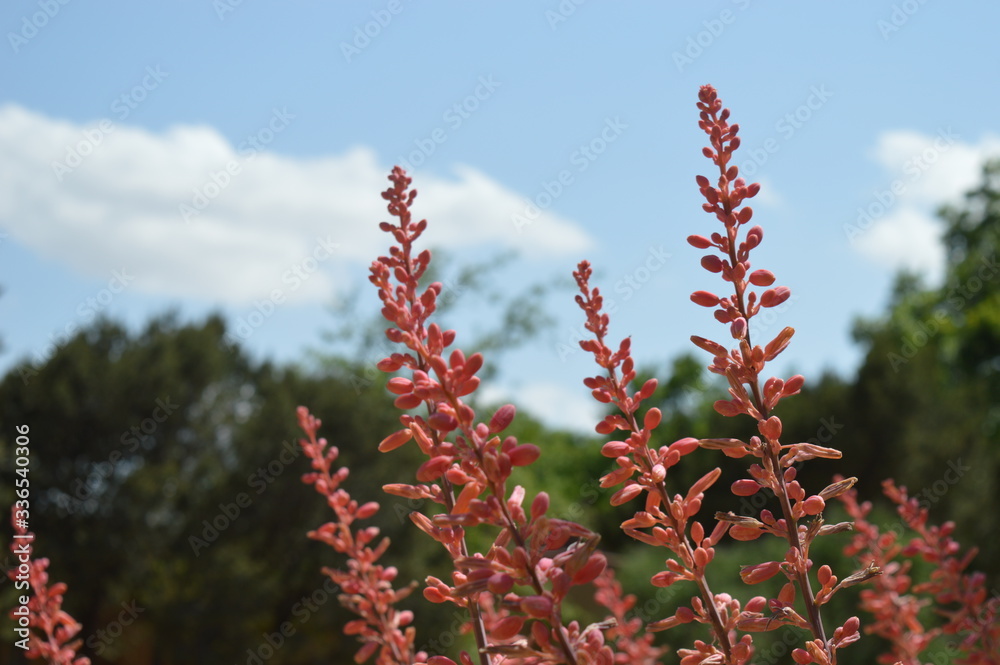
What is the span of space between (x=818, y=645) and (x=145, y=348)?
19370 millimetres

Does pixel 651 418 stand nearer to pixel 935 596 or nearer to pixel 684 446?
pixel 684 446

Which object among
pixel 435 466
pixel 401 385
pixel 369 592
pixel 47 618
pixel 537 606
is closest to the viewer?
pixel 537 606

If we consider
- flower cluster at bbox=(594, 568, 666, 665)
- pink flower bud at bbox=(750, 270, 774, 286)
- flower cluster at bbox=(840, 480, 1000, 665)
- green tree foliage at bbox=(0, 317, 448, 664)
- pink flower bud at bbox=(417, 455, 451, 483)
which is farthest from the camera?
green tree foliage at bbox=(0, 317, 448, 664)

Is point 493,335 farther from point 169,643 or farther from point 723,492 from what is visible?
Answer: point 169,643

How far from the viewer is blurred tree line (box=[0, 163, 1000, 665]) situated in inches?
625

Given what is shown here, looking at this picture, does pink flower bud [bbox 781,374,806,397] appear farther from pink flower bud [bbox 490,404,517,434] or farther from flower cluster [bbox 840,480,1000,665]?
flower cluster [bbox 840,480,1000,665]

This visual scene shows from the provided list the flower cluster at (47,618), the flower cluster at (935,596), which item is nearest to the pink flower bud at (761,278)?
the flower cluster at (935,596)

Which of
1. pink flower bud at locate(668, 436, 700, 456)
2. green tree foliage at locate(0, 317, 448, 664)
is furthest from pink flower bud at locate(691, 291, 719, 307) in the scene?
green tree foliage at locate(0, 317, 448, 664)

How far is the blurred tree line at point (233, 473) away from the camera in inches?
625

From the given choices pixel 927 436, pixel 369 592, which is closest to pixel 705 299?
pixel 369 592

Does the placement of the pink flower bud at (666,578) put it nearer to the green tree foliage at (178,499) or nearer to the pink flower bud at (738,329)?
the pink flower bud at (738,329)

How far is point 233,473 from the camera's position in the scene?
17672mm

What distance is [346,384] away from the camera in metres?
20.1

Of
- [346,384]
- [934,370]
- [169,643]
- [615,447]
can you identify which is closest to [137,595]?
[169,643]
